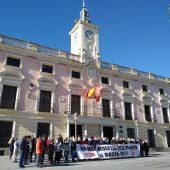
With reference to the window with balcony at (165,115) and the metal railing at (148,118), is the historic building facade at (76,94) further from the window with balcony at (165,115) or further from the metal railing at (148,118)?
the metal railing at (148,118)

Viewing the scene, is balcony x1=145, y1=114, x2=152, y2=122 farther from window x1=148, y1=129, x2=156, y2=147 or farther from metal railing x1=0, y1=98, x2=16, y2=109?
metal railing x1=0, y1=98, x2=16, y2=109

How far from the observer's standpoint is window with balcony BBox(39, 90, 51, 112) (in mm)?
20031

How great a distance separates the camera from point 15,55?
2006 cm

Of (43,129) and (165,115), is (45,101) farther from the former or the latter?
(165,115)

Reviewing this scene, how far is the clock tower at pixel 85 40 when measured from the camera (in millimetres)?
24908

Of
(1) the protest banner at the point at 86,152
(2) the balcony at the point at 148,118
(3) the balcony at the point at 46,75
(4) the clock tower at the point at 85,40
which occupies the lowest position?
(1) the protest banner at the point at 86,152

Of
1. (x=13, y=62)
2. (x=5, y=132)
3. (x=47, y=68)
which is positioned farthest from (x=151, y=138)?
(x=13, y=62)

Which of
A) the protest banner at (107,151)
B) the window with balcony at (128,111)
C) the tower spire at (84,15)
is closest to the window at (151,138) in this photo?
the window with balcony at (128,111)

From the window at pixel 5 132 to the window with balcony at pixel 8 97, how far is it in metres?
Result: 1.44

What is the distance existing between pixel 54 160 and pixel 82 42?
52.0 feet

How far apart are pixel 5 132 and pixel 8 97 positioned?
300 centimetres

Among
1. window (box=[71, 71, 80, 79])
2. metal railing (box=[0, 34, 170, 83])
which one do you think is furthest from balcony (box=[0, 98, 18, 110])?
window (box=[71, 71, 80, 79])

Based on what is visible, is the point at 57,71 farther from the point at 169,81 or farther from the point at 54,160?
the point at 169,81

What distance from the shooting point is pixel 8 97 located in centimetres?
1858
